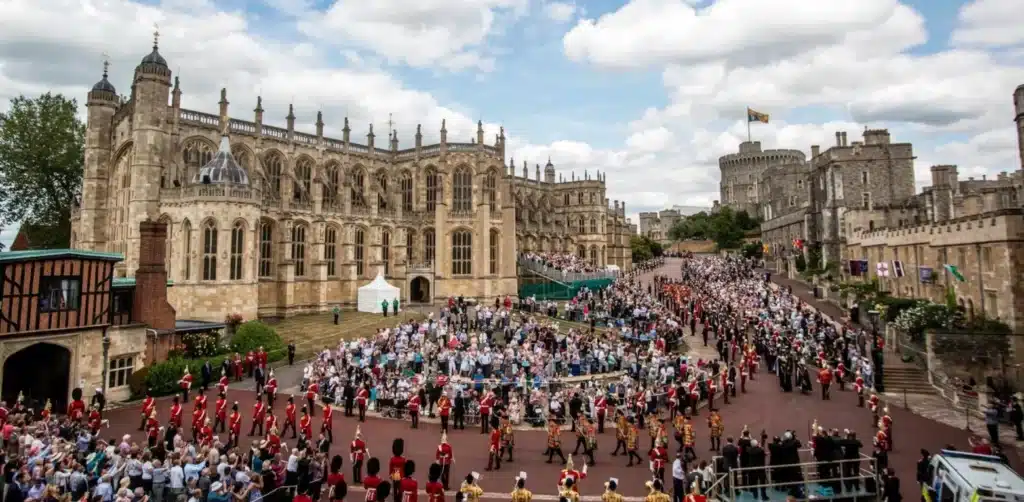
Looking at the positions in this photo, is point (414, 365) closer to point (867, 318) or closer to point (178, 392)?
point (178, 392)

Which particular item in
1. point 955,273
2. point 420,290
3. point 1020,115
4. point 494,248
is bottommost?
point 420,290

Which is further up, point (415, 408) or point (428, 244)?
point (428, 244)

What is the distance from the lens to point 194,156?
38594mm

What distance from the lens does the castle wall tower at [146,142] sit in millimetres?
34719

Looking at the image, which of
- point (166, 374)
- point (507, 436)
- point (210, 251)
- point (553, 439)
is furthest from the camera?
point (210, 251)

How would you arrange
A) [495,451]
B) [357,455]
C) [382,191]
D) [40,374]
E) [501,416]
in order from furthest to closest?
[382,191], [40,374], [501,416], [495,451], [357,455]

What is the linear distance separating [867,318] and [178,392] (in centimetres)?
3767

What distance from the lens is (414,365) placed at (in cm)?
2364

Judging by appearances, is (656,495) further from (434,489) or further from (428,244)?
(428,244)

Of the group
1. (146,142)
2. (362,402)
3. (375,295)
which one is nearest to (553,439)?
(362,402)

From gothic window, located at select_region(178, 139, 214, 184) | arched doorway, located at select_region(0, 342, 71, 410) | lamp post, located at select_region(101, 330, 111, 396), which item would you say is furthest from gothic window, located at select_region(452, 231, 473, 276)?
arched doorway, located at select_region(0, 342, 71, 410)

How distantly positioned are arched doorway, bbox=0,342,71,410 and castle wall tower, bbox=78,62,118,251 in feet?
61.6

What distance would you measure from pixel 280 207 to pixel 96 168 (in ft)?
40.4

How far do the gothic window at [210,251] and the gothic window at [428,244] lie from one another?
18480mm
